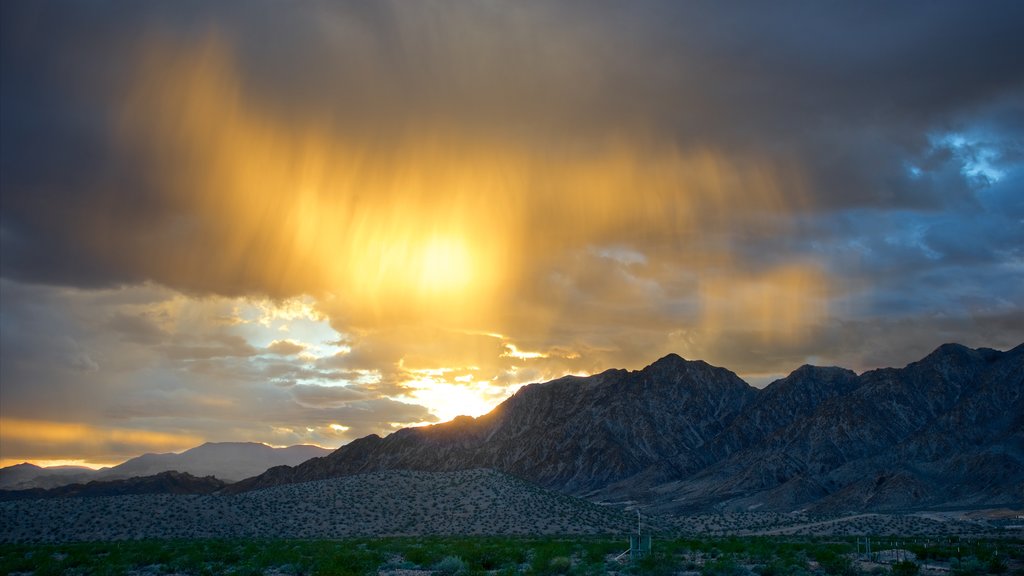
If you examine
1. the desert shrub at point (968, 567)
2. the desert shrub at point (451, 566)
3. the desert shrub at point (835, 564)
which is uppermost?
the desert shrub at point (451, 566)

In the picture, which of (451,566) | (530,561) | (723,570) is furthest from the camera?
(530,561)

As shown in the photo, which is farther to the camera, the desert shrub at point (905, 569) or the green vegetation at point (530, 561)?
the green vegetation at point (530, 561)

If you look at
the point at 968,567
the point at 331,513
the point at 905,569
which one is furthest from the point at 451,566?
the point at 331,513

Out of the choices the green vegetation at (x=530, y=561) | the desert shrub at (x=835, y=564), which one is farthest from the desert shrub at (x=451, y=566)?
the desert shrub at (x=835, y=564)

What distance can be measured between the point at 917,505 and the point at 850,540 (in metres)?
78.4

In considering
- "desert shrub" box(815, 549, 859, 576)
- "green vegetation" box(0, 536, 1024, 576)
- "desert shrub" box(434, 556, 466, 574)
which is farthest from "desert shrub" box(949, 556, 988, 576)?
"desert shrub" box(434, 556, 466, 574)

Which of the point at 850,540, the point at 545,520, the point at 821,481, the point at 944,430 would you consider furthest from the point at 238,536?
the point at 944,430

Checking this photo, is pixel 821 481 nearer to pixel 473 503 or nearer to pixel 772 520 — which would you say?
pixel 772 520

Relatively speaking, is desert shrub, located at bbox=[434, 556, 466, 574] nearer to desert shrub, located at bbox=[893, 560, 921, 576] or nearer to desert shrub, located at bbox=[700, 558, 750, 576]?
desert shrub, located at bbox=[700, 558, 750, 576]

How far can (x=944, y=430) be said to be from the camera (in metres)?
186

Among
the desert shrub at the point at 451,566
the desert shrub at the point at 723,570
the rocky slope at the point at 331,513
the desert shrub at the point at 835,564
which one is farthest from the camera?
the rocky slope at the point at 331,513

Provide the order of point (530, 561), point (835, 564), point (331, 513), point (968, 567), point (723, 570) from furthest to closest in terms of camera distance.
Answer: point (331, 513) < point (530, 561) < point (835, 564) < point (968, 567) < point (723, 570)

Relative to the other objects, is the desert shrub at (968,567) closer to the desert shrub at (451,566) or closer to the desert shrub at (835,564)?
the desert shrub at (835,564)

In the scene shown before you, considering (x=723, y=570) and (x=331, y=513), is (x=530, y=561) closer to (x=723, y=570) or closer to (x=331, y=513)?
(x=723, y=570)
